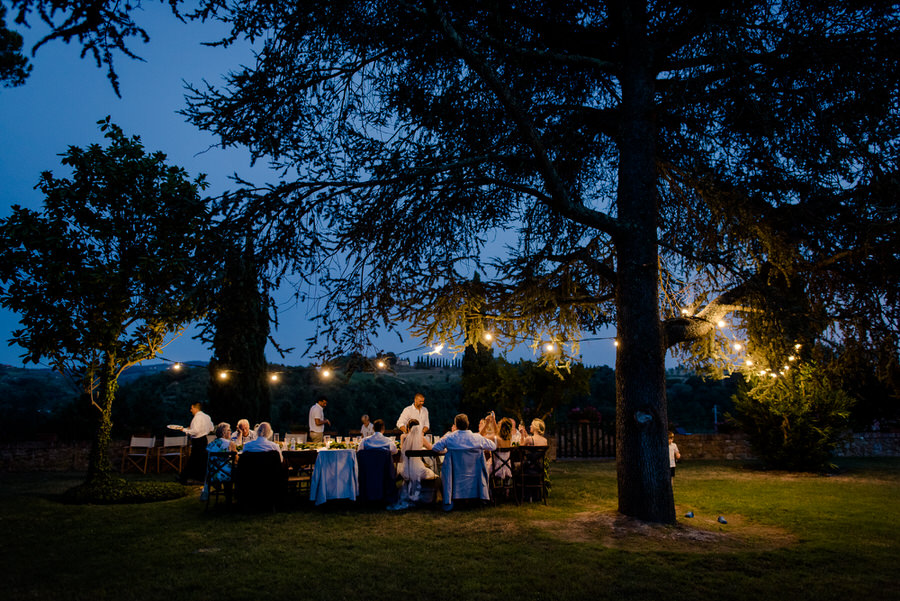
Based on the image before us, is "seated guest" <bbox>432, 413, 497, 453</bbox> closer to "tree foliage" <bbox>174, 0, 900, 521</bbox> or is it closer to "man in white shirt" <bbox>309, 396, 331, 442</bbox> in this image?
"tree foliage" <bbox>174, 0, 900, 521</bbox>

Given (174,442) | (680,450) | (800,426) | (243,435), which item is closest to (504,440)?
(243,435)

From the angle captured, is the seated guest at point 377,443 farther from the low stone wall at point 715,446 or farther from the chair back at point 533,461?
the low stone wall at point 715,446

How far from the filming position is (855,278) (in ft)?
24.5

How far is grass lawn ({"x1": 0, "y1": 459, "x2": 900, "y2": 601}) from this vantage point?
4.64 meters

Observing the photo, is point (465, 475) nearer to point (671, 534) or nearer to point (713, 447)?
point (671, 534)

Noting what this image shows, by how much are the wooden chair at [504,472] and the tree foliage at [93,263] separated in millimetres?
5568

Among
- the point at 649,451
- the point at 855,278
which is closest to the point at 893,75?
the point at 855,278

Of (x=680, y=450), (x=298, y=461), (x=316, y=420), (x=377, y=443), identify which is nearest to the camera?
(x=377, y=443)

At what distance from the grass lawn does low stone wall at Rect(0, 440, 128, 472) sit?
500 centimetres

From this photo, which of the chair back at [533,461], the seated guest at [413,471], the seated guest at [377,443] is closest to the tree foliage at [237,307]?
the seated guest at [377,443]

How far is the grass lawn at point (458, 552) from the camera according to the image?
15.2 ft

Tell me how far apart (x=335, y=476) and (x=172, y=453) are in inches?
300

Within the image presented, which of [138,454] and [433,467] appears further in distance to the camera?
[138,454]

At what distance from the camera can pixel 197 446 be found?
37.9ft
